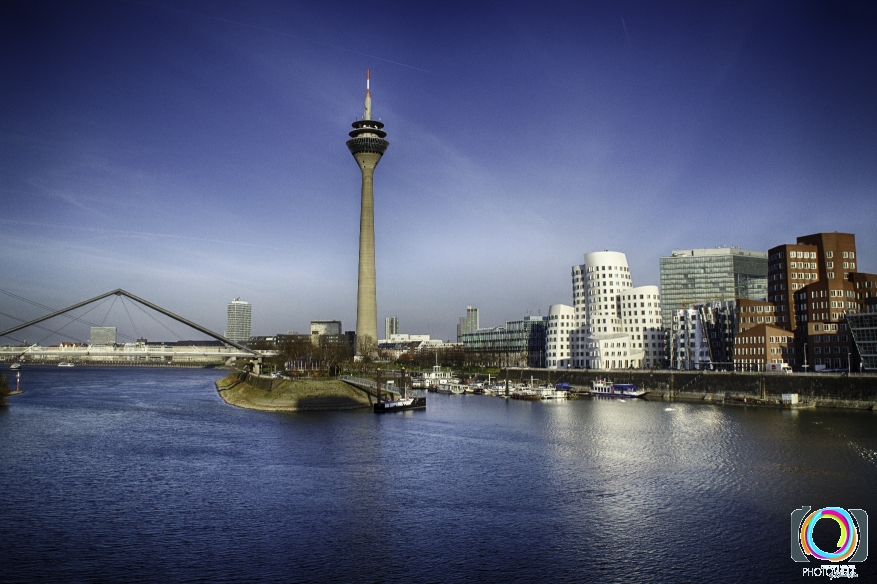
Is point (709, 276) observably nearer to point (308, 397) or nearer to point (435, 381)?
point (435, 381)

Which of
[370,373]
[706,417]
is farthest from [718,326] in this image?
[370,373]

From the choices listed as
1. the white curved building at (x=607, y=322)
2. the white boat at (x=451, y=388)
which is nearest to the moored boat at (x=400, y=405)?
the white boat at (x=451, y=388)

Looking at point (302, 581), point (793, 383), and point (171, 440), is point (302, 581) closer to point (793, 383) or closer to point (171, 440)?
point (171, 440)

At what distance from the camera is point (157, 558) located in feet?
66.9

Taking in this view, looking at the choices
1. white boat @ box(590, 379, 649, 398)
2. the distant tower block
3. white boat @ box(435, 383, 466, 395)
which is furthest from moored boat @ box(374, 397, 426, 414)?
the distant tower block

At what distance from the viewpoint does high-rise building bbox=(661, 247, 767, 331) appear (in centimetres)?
13662

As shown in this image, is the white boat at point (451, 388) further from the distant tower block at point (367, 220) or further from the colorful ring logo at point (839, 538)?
the colorful ring logo at point (839, 538)

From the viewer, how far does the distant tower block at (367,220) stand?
120000 mm

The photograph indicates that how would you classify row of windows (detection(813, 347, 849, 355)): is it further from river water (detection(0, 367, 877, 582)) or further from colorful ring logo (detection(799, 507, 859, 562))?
colorful ring logo (detection(799, 507, 859, 562))

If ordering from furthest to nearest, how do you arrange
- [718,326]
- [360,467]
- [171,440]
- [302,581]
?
1. [718,326]
2. [171,440]
3. [360,467]
4. [302,581]

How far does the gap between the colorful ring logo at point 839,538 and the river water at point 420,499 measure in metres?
0.69

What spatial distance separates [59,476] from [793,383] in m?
59.5

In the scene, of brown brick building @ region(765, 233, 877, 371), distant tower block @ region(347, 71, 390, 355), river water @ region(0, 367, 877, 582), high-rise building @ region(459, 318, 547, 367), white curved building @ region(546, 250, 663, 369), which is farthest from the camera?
high-rise building @ region(459, 318, 547, 367)

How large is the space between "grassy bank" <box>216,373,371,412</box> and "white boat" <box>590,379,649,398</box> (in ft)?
97.2
